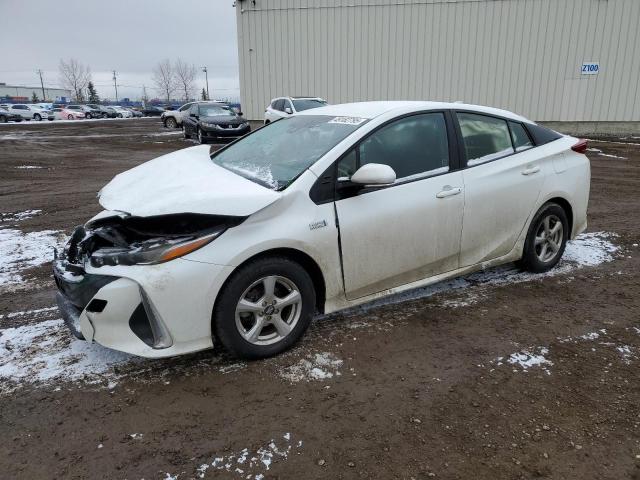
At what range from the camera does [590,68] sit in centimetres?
2036

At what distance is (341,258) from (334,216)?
0.29 metres

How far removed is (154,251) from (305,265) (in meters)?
0.98

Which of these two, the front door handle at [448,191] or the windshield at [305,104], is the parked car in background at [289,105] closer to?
the windshield at [305,104]

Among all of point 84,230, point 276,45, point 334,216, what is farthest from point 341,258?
point 276,45

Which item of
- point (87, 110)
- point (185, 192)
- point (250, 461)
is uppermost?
point (87, 110)

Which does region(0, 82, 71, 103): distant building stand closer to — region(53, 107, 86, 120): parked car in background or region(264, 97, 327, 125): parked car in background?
region(53, 107, 86, 120): parked car in background

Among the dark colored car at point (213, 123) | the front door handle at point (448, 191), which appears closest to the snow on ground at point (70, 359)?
the front door handle at point (448, 191)

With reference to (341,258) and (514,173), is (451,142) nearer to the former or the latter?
(514,173)

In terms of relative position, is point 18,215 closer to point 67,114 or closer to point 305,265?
point 305,265

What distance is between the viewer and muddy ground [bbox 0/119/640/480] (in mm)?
2344

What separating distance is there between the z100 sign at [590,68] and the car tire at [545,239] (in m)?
19.1

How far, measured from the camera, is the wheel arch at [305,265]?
302 centimetres

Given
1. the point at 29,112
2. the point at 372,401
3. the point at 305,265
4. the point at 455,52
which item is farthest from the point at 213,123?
the point at 29,112

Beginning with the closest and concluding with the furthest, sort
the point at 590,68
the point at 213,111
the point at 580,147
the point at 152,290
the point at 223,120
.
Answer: the point at 152,290 < the point at 580,147 < the point at 223,120 < the point at 213,111 < the point at 590,68
